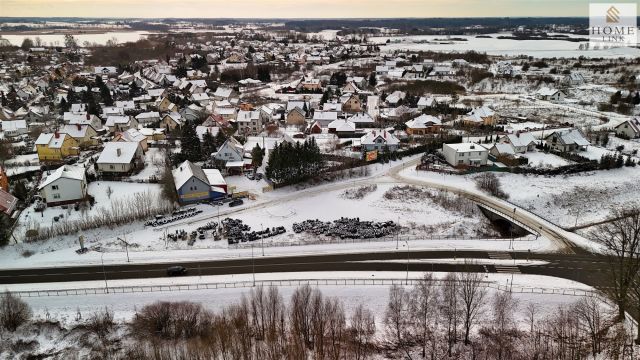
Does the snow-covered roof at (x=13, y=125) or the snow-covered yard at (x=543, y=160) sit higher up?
the snow-covered roof at (x=13, y=125)

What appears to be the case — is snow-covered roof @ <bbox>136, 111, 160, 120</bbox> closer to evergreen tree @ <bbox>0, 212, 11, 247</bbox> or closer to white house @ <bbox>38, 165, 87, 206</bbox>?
white house @ <bbox>38, 165, 87, 206</bbox>

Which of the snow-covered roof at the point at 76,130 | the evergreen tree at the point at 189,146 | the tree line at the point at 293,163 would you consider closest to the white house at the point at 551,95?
the tree line at the point at 293,163

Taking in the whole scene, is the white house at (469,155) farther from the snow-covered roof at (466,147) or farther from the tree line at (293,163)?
the tree line at (293,163)

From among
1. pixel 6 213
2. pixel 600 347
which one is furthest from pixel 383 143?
pixel 6 213

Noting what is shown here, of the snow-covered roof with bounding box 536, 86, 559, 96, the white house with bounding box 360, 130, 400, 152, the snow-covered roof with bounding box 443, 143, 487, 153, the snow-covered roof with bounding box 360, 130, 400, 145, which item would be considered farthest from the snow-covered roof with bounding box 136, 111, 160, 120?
the snow-covered roof with bounding box 536, 86, 559, 96

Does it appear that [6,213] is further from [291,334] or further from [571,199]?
[571,199]

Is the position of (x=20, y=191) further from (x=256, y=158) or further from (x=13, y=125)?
(x=13, y=125)
